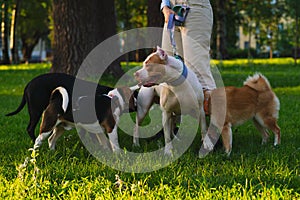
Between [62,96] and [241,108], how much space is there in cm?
198

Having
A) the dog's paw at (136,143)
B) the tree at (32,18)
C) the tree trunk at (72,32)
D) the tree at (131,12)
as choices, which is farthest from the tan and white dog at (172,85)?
the tree at (32,18)

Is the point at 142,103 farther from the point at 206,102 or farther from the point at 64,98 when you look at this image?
the point at 64,98

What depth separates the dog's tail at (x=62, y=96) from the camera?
580 centimetres

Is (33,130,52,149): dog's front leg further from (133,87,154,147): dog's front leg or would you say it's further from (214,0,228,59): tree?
(214,0,228,59): tree

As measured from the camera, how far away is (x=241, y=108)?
610cm

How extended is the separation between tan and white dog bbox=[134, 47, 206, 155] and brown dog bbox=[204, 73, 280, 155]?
158 millimetres

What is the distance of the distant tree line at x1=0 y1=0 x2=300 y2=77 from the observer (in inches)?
536

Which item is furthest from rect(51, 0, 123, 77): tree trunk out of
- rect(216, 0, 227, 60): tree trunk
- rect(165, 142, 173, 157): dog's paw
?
rect(216, 0, 227, 60): tree trunk

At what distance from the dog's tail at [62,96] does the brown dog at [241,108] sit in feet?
5.09

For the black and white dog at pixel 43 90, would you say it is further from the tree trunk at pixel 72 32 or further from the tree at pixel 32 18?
the tree at pixel 32 18

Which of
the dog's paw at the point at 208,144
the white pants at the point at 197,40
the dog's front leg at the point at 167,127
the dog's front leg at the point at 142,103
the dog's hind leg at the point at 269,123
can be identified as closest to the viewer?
the dog's paw at the point at 208,144

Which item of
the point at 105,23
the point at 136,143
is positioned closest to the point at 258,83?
the point at 136,143

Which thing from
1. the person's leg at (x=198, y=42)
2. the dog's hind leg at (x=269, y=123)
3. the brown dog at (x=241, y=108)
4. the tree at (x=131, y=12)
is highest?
the tree at (x=131, y=12)

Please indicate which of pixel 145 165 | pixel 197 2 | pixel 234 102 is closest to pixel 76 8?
pixel 197 2
